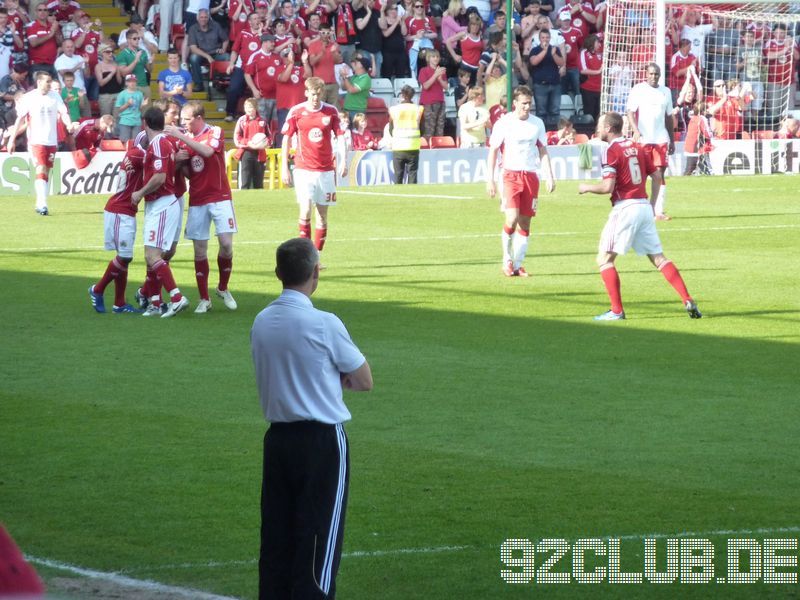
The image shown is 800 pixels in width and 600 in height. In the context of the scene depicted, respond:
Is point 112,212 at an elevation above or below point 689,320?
above

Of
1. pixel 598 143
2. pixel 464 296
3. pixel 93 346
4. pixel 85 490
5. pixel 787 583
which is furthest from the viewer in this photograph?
pixel 598 143

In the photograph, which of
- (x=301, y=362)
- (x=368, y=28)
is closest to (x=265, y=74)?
(x=368, y=28)

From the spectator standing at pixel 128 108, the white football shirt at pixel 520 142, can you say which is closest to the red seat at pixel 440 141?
the spectator standing at pixel 128 108

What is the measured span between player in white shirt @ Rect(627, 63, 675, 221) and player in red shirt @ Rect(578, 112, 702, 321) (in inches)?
346

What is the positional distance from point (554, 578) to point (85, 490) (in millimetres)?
2865

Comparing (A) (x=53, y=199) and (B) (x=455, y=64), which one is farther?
(B) (x=455, y=64)

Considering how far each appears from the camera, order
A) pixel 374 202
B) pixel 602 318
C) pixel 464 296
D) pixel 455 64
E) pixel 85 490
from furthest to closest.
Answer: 1. pixel 455 64
2. pixel 374 202
3. pixel 464 296
4. pixel 602 318
5. pixel 85 490

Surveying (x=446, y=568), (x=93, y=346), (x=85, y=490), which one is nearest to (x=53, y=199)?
(x=93, y=346)

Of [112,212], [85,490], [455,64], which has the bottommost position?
[85,490]

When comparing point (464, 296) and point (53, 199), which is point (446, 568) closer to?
point (464, 296)

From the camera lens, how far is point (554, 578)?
21.4 ft

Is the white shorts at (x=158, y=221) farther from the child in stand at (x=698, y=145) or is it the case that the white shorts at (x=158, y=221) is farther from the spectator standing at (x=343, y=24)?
the child in stand at (x=698, y=145)

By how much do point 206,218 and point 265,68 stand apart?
1823 centimetres

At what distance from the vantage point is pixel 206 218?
14.9 m
